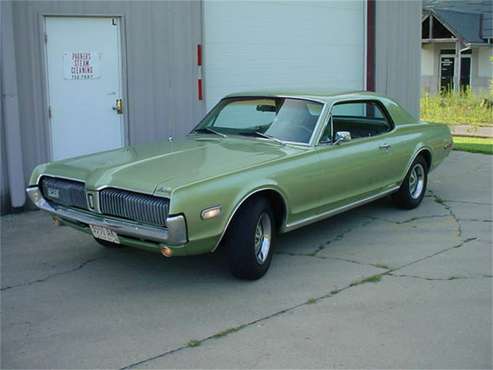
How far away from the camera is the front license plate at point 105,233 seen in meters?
5.27

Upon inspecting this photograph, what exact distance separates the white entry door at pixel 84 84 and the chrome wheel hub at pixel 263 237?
12.7 feet

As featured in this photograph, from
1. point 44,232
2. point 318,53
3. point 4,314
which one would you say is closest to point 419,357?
point 4,314

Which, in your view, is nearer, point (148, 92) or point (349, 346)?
point (349, 346)

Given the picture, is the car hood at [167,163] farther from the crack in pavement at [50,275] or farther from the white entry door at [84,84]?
the white entry door at [84,84]

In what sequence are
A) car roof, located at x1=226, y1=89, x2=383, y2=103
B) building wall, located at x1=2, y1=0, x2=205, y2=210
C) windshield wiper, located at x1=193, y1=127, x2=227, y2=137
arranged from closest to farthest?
car roof, located at x1=226, y1=89, x2=383, y2=103
windshield wiper, located at x1=193, y1=127, x2=227, y2=137
building wall, located at x1=2, y1=0, x2=205, y2=210

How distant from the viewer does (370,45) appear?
12.3 m

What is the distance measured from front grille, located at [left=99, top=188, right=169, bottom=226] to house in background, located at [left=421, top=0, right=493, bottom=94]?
20.0 meters

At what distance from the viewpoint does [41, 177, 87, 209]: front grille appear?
554 centimetres

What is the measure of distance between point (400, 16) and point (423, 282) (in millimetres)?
8067

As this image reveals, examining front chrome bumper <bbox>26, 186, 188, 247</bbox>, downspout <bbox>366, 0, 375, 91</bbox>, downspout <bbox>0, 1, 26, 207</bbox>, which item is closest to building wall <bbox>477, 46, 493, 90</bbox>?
downspout <bbox>366, 0, 375, 91</bbox>

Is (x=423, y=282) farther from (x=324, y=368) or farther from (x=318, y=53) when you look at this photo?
(x=318, y=53)

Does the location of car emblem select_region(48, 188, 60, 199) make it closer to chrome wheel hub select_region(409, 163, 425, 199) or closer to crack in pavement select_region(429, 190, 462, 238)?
crack in pavement select_region(429, 190, 462, 238)

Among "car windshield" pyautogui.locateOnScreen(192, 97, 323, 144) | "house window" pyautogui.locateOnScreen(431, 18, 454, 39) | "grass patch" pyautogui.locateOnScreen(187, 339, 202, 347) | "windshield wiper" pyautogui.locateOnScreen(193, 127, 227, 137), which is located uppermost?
"house window" pyautogui.locateOnScreen(431, 18, 454, 39)

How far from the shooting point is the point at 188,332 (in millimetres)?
4609
